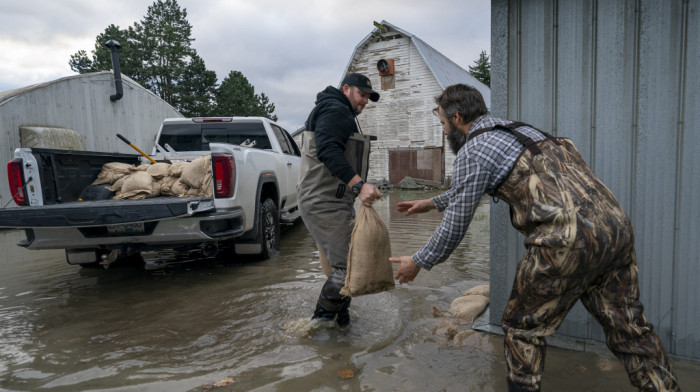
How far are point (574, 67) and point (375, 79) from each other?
19383 mm

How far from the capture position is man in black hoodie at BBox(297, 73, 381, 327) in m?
3.20

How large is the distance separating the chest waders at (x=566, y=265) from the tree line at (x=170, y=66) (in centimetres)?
3983

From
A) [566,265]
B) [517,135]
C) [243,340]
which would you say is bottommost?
[243,340]

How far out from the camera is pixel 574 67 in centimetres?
296

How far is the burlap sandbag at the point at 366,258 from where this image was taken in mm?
2938

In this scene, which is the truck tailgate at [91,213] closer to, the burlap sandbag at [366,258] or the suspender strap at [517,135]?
the burlap sandbag at [366,258]

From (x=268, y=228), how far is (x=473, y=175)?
4285 millimetres

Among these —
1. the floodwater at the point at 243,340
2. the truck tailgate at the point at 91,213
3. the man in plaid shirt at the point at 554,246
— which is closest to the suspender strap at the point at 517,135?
the man in plaid shirt at the point at 554,246

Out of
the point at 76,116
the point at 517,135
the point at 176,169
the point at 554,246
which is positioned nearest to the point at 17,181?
the point at 176,169

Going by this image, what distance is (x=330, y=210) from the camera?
10.9 feet

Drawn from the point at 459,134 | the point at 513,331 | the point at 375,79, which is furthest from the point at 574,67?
the point at 375,79

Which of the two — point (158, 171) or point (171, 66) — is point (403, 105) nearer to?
point (158, 171)

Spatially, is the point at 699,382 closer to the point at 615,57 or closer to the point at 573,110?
the point at 573,110

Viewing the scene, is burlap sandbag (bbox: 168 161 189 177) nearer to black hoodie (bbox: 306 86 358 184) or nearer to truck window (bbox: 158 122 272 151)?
truck window (bbox: 158 122 272 151)
